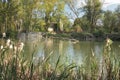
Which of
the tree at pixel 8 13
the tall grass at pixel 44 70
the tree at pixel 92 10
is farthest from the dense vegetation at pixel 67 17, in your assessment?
the tall grass at pixel 44 70

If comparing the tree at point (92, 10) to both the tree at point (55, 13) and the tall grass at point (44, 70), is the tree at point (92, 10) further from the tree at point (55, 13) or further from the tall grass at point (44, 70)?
the tall grass at point (44, 70)

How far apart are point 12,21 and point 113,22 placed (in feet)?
66.4

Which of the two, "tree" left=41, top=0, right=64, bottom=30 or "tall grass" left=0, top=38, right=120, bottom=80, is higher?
"tall grass" left=0, top=38, right=120, bottom=80

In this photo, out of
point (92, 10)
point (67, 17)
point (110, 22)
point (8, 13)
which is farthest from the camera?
point (67, 17)

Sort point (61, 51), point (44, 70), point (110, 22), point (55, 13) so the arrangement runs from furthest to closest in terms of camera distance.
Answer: point (55, 13), point (110, 22), point (61, 51), point (44, 70)

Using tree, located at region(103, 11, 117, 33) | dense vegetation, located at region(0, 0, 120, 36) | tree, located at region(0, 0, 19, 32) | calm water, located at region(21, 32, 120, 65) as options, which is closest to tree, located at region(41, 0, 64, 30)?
dense vegetation, located at region(0, 0, 120, 36)

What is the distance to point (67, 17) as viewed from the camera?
58438mm

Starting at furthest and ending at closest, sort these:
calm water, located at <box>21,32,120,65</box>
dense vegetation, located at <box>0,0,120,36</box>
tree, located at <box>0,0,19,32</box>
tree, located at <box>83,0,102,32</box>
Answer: tree, located at <box>83,0,102,32</box> → dense vegetation, located at <box>0,0,120,36</box> → tree, located at <box>0,0,19,32</box> → calm water, located at <box>21,32,120,65</box>

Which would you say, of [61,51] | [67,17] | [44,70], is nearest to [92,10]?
[67,17]

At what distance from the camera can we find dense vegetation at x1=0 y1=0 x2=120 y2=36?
44906mm

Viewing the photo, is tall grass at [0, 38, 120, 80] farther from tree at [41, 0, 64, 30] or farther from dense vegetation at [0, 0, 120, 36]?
tree at [41, 0, 64, 30]

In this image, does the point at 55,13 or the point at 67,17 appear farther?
the point at 67,17

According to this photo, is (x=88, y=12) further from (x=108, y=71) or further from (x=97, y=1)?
(x=108, y=71)

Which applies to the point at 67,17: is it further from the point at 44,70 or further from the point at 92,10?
the point at 44,70
